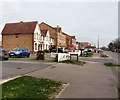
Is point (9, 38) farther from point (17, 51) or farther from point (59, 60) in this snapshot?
point (59, 60)

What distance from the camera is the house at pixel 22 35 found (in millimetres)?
57888

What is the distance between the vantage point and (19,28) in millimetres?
60875

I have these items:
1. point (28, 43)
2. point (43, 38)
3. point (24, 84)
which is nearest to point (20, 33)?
point (28, 43)

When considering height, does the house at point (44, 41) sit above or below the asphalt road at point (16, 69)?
above

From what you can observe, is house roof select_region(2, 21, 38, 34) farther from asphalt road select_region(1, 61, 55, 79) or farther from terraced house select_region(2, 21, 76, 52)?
asphalt road select_region(1, 61, 55, 79)

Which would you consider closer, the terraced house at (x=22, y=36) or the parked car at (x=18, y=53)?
the parked car at (x=18, y=53)

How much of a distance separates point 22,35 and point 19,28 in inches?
117

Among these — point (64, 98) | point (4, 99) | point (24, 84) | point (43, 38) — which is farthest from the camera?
point (43, 38)

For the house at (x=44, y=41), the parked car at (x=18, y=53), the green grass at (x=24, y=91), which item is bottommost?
the green grass at (x=24, y=91)

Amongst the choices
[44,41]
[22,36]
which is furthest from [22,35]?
[44,41]

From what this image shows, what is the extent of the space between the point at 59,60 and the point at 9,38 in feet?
124

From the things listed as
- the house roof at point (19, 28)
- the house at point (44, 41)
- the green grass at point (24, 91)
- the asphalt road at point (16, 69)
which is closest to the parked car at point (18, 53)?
the asphalt road at point (16, 69)

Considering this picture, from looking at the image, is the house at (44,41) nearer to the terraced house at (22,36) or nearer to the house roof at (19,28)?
the terraced house at (22,36)

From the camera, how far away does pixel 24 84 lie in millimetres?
10172
